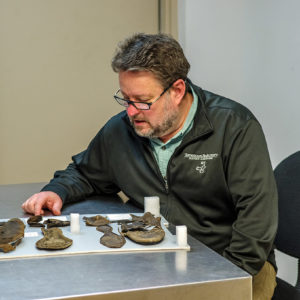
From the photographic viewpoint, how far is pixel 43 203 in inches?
59.4

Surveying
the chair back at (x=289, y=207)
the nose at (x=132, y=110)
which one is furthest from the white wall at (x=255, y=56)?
the nose at (x=132, y=110)

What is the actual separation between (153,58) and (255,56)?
43.8 inches

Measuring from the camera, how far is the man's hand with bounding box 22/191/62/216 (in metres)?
1.48

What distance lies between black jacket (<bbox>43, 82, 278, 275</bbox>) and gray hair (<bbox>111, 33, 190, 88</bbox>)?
143 mm

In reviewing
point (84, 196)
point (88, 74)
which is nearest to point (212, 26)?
point (88, 74)

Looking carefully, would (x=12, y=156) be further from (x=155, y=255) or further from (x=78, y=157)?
(x=155, y=255)

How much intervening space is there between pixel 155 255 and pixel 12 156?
198cm

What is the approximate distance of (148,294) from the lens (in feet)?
2.81

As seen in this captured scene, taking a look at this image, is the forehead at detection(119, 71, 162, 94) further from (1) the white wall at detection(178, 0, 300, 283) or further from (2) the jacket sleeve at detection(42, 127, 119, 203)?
(1) the white wall at detection(178, 0, 300, 283)

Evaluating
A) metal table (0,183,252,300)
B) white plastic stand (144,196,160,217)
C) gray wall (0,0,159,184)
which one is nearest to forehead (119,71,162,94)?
white plastic stand (144,196,160,217)

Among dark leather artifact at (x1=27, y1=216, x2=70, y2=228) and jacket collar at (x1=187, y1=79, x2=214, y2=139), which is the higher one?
jacket collar at (x1=187, y1=79, x2=214, y2=139)

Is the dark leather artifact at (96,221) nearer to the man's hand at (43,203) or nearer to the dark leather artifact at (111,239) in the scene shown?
the dark leather artifact at (111,239)

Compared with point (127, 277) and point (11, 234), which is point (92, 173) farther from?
point (127, 277)

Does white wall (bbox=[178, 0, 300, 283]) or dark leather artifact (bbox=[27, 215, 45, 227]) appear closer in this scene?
dark leather artifact (bbox=[27, 215, 45, 227])
